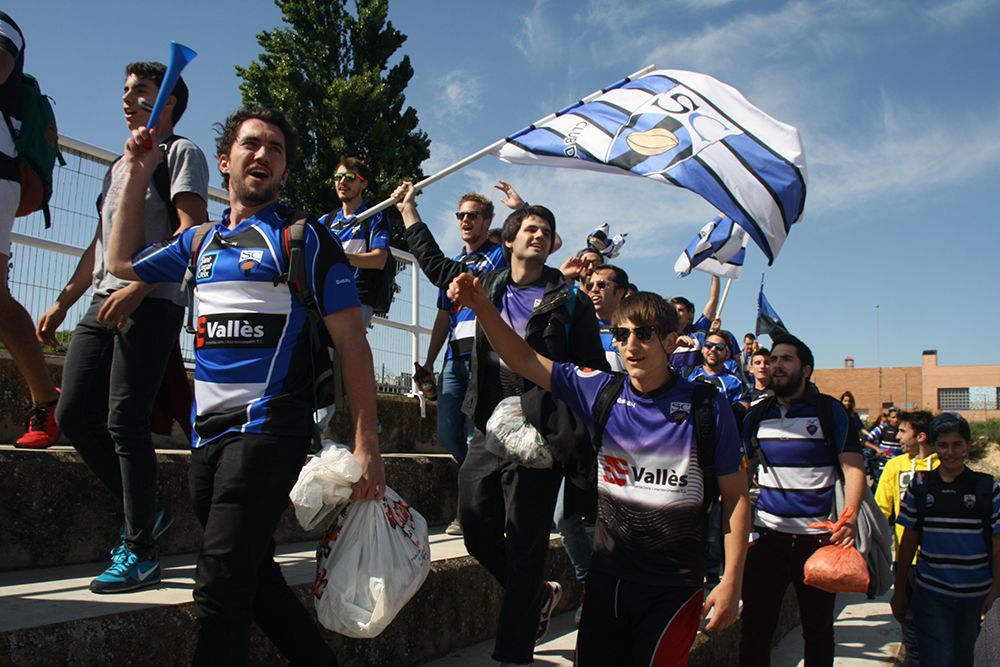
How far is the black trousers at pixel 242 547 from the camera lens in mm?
2479

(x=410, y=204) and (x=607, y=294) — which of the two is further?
(x=607, y=294)

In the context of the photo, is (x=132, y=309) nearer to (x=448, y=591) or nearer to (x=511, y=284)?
(x=511, y=284)

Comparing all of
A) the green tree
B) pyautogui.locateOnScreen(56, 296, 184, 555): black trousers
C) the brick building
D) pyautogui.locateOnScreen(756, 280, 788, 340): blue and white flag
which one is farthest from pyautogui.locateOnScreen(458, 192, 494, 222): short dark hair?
the brick building

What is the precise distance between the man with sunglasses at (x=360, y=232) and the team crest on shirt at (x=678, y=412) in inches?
103

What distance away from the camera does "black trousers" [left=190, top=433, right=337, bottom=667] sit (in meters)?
2.48

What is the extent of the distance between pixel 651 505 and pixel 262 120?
6.51 ft

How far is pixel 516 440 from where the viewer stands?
350 centimetres

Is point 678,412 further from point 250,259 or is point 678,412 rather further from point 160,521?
point 160,521

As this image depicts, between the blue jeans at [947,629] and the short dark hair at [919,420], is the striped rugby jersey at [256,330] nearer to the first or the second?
the blue jeans at [947,629]

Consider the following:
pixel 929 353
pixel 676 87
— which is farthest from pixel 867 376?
pixel 676 87

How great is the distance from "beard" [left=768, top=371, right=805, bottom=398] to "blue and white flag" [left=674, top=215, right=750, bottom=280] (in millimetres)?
4533

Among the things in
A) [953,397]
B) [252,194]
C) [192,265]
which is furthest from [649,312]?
[953,397]

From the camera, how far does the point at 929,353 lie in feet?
229

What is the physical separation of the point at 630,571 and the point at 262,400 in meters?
1.44
